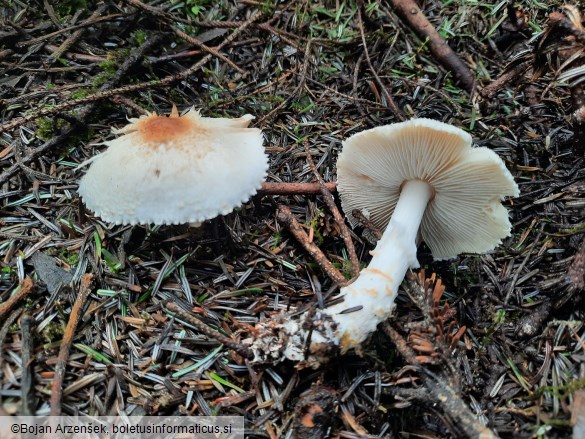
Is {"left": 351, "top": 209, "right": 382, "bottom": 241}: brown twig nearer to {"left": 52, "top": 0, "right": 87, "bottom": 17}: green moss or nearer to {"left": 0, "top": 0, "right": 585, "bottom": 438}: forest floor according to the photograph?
{"left": 0, "top": 0, "right": 585, "bottom": 438}: forest floor

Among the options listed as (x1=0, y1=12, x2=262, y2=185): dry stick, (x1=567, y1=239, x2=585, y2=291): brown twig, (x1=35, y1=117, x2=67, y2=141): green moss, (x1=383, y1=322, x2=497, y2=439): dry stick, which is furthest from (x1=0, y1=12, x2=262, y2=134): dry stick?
(x1=567, y1=239, x2=585, y2=291): brown twig

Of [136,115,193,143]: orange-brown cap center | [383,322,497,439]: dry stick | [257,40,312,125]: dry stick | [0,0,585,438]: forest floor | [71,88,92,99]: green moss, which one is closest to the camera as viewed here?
[383,322,497,439]: dry stick

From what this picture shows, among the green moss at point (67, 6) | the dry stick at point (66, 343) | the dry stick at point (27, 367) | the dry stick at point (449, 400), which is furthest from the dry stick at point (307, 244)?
the green moss at point (67, 6)

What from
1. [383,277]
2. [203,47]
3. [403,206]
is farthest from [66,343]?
[203,47]

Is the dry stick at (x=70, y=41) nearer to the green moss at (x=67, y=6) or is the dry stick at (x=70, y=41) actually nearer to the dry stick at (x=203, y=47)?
the green moss at (x=67, y=6)

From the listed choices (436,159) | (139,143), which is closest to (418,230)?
(436,159)
